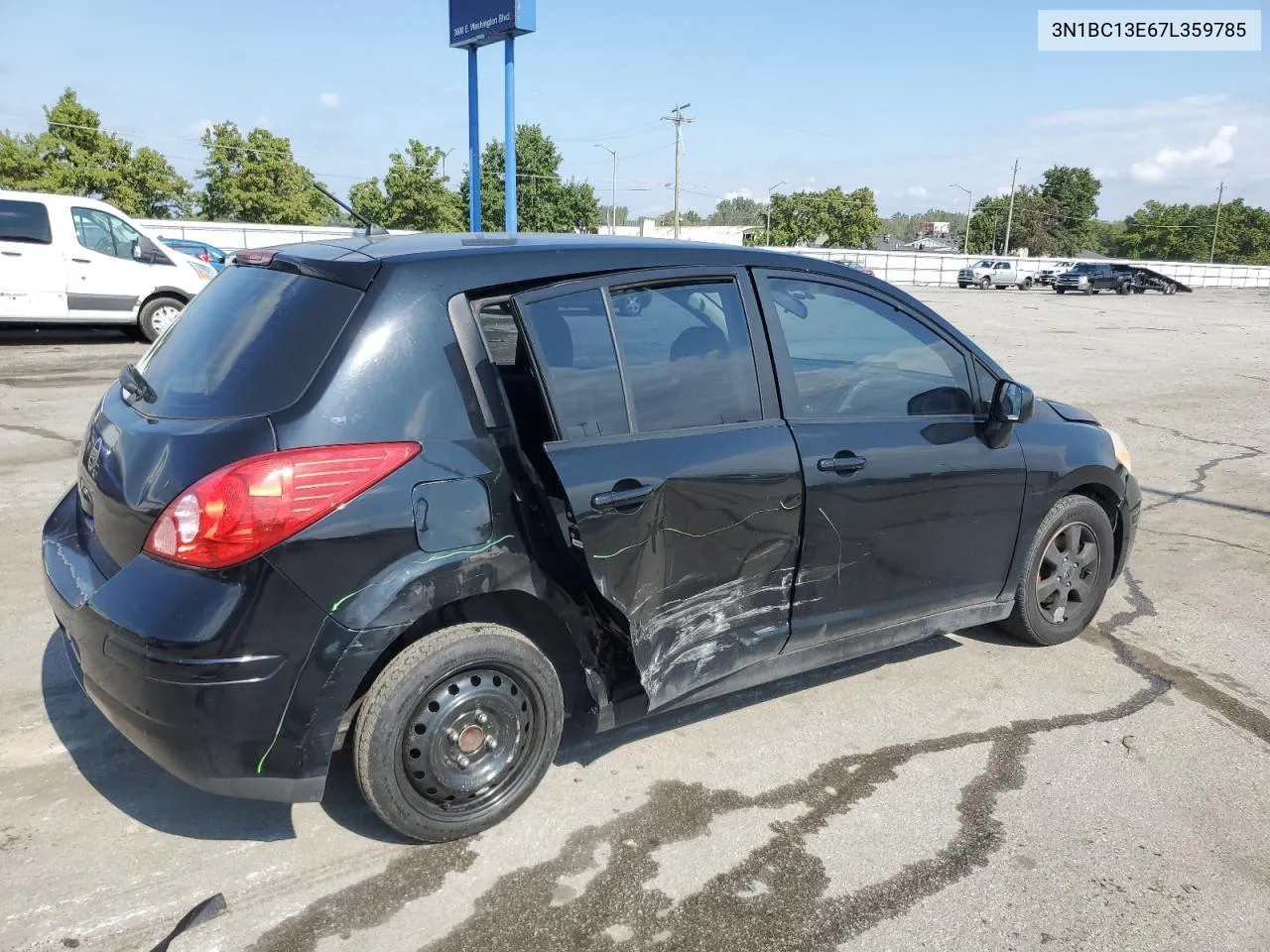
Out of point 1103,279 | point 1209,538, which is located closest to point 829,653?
point 1209,538

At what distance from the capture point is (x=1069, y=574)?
4.31 meters

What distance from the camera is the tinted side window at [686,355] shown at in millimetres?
3033

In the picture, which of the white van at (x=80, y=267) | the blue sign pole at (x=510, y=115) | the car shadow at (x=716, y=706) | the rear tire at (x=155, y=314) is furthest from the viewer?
the blue sign pole at (x=510, y=115)

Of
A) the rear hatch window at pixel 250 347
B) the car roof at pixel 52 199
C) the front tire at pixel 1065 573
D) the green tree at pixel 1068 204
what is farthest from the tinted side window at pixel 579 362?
the green tree at pixel 1068 204

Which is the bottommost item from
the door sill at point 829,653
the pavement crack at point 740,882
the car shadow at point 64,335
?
the pavement crack at point 740,882

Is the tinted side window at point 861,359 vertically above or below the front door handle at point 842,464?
above

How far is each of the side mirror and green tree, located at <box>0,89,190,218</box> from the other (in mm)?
50478

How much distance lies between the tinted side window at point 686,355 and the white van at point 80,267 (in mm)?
11498

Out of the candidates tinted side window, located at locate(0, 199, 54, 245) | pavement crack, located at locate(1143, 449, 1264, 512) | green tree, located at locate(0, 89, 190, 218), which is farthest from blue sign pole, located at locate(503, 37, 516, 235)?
green tree, located at locate(0, 89, 190, 218)

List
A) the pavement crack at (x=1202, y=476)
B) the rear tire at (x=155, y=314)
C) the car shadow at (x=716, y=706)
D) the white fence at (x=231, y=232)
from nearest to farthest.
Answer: the car shadow at (x=716, y=706), the pavement crack at (x=1202, y=476), the rear tire at (x=155, y=314), the white fence at (x=231, y=232)

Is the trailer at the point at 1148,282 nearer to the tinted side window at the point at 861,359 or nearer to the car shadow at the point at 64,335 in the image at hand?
the car shadow at the point at 64,335

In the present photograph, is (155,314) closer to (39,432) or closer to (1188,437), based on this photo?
(39,432)

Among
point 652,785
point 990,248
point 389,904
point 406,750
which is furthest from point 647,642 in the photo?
point 990,248

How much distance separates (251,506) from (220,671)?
0.41 m
